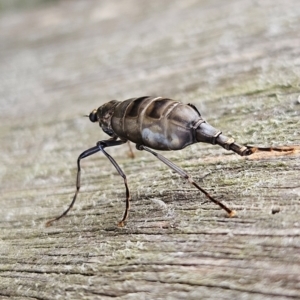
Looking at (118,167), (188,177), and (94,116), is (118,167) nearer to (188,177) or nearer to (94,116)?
(188,177)

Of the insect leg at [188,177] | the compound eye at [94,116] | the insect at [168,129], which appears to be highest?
the compound eye at [94,116]

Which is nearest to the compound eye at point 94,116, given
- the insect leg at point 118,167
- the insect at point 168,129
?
the insect leg at point 118,167

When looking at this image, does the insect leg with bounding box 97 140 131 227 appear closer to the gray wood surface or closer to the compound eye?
the gray wood surface

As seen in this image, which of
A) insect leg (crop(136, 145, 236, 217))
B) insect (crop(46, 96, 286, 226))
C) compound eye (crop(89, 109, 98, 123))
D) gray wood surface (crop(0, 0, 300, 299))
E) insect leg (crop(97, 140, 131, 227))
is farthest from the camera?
compound eye (crop(89, 109, 98, 123))

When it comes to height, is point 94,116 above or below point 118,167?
above

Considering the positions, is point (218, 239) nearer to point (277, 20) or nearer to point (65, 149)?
point (65, 149)

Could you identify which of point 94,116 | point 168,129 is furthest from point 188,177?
point 94,116

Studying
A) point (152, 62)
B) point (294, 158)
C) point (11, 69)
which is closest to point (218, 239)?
point (294, 158)

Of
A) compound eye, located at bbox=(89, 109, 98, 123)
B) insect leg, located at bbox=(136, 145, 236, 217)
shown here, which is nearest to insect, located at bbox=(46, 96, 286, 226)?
insect leg, located at bbox=(136, 145, 236, 217)

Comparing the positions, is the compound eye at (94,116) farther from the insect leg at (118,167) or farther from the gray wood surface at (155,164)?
the insect leg at (118,167)

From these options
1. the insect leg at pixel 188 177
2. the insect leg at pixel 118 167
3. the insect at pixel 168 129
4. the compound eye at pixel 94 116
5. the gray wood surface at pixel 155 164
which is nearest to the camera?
the gray wood surface at pixel 155 164
